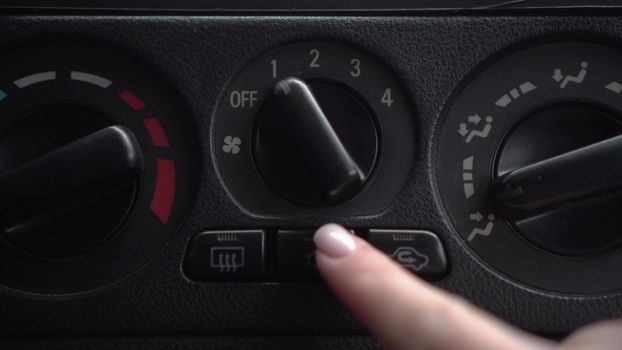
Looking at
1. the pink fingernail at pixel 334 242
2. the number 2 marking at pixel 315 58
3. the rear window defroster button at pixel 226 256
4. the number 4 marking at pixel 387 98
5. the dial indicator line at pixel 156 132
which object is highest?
the number 2 marking at pixel 315 58

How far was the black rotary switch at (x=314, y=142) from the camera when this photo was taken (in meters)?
0.70

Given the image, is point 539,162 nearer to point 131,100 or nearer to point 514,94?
point 514,94

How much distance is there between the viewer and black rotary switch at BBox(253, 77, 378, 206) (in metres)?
0.70

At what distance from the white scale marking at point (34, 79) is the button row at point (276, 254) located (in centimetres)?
26

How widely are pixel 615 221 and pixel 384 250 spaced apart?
271 mm

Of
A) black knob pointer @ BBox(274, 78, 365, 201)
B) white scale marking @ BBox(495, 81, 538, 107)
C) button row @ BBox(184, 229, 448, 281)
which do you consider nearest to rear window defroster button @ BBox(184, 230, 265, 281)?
button row @ BBox(184, 229, 448, 281)

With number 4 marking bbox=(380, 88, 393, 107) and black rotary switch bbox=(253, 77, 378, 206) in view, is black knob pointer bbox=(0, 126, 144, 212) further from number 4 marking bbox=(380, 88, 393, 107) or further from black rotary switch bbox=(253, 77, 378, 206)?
number 4 marking bbox=(380, 88, 393, 107)

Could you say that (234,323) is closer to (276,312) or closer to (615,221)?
(276,312)

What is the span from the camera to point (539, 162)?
75 centimetres

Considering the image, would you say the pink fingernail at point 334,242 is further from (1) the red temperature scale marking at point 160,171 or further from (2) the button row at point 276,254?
(1) the red temperature scale marking at point 160,171

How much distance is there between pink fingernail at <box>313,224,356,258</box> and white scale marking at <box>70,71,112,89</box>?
0.32 meters

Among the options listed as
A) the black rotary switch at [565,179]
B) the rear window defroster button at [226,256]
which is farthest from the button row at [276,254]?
the black rotary switch at [565,179]

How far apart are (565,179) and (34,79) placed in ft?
2.02

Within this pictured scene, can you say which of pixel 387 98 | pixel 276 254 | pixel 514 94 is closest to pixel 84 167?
pixel 276 254
